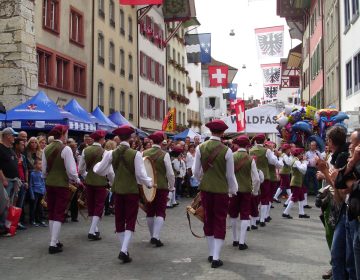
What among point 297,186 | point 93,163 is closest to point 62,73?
point 297,186

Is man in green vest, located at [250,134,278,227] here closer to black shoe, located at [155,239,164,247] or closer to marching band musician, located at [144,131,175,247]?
marching band musician, located at [144,131,175,247]

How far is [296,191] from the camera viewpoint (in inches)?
533

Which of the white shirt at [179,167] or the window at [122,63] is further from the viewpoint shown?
the window at [122,63]

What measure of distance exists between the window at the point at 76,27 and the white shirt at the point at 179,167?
1081cm

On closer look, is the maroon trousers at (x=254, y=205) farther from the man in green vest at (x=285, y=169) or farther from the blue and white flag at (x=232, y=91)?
the blue and white flag at (x=232, y=91)

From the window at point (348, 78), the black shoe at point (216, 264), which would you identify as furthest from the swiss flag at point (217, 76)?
the black shoe at point (216, 264)

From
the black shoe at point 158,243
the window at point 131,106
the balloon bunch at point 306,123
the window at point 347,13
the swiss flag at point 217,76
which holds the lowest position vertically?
the black shoe at point 158,243

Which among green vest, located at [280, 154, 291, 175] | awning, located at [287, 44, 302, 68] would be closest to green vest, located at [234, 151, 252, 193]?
green vest, located at [280, 154, 291, 175]

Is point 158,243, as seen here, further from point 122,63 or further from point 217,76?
point 217,76

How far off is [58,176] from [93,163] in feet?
3.96

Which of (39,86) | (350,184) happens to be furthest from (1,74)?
(350,184)

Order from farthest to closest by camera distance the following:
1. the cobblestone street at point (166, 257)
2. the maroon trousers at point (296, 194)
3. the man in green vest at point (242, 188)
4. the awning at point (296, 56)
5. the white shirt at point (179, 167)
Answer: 1. the awning at point (296, 56)
2. the white shirt at point (179, 167)
3. the maroon trousers at point (296, 194)
4. the man in green vest at point (242, 188)
5. the cobblestone street at point (166, 257)

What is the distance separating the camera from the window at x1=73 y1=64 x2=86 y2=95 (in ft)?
92.5

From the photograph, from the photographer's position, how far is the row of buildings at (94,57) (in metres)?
20.6
